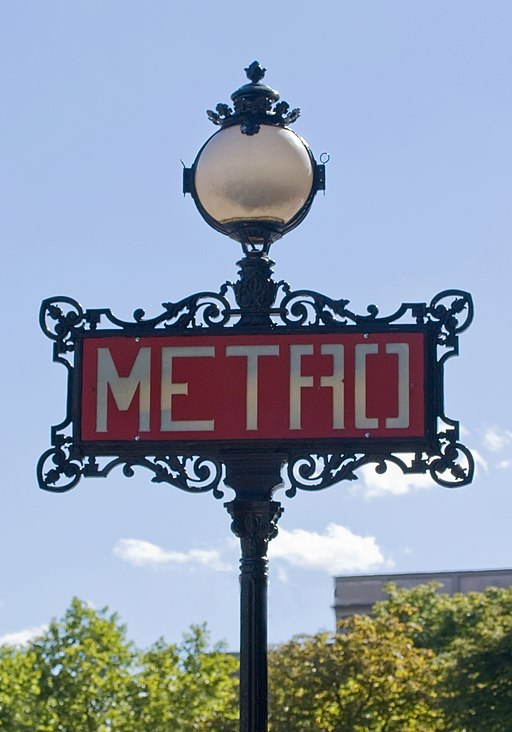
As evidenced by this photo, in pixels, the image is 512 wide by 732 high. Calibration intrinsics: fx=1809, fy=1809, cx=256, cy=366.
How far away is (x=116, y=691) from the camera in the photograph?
62.1 metres

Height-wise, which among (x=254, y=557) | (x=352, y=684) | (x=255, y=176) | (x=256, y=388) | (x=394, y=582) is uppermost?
(x=394, y=582)

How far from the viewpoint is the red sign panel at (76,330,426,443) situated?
8.62 m

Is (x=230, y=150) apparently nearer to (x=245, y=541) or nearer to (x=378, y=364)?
(x=378, y=364)

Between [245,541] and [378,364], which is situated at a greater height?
[378,364]

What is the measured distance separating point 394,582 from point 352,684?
46.4 metres

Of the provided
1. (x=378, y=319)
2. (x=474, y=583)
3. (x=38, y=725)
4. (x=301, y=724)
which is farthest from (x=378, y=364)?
(x=474, y=583)

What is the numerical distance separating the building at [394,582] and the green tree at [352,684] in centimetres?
4310

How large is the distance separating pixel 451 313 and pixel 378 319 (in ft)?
1.16

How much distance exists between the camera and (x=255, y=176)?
28.8 ft

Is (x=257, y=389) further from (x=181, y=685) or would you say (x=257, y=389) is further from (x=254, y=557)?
(x=181, y=685)

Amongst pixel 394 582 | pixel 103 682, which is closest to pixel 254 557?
pixel 103 682

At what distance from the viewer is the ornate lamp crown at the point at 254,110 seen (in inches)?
355

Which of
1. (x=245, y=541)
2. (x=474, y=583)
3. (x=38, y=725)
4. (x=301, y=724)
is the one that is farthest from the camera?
(x=474, y=583)

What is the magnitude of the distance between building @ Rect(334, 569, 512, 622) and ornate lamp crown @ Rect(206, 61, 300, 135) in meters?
85.1
